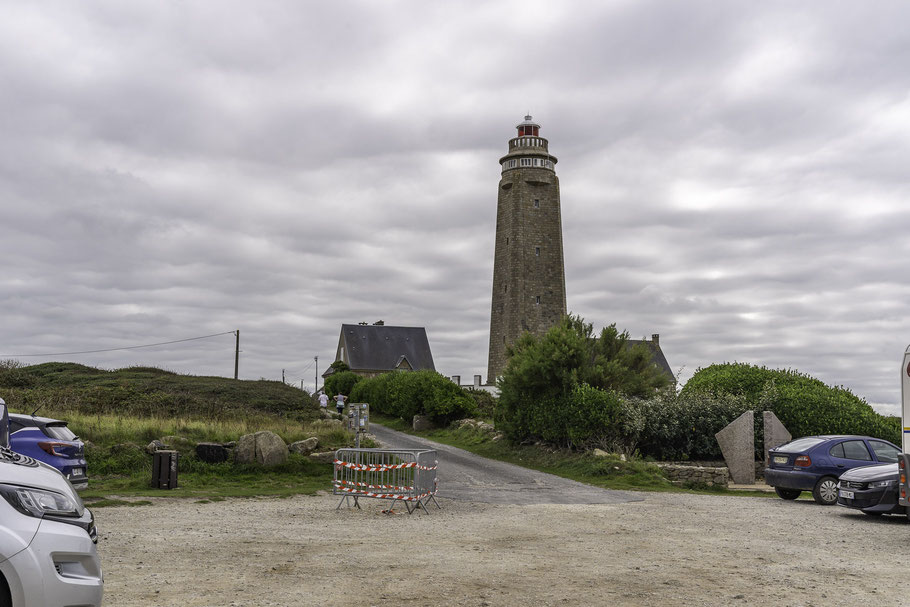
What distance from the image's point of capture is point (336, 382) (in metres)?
63.8

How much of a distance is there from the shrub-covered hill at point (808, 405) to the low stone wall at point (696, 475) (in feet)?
15.8

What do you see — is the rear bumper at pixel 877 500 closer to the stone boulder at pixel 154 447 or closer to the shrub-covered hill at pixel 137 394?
the stone boulder at pixel 154 447

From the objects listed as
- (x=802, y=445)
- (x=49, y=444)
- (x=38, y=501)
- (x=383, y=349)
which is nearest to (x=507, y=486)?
(x=802, y=445)

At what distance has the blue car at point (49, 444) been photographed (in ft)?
46.8

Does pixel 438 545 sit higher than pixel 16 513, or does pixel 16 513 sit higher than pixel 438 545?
pixel 16 513

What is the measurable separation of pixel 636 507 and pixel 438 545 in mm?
6771

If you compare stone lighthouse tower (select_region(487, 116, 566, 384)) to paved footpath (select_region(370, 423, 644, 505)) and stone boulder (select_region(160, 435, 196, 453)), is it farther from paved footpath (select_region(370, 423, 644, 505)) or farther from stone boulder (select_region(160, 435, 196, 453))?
stone boulder (select_region(160, 435, 196, 453))

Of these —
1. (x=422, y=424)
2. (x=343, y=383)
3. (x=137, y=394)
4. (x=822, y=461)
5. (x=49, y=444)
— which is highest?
(x=343, y=383)

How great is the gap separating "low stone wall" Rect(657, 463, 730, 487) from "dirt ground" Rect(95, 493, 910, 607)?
5709mm

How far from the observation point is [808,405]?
2583 cm

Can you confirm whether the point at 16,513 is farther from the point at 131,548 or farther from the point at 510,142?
the point at 510,142

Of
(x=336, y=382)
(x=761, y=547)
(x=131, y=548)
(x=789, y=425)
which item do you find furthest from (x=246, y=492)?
(x=336, y=382)

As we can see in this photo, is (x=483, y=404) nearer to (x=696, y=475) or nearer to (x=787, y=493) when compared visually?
(x=696, y=475)

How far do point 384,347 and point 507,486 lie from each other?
210 ft
